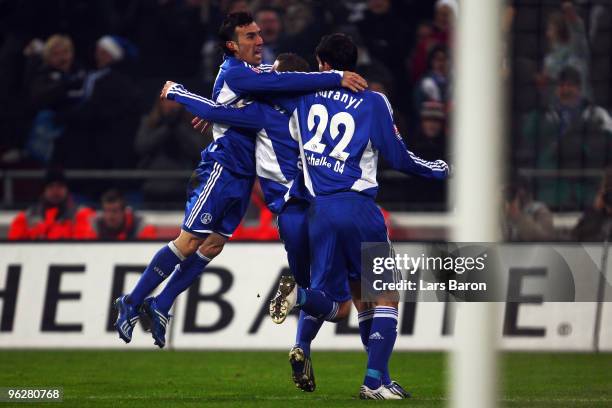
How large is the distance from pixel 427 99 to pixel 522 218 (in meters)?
2.25

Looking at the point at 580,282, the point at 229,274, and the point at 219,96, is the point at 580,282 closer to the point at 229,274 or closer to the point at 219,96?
the point at 229,274

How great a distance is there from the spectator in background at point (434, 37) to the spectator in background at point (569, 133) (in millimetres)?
1445

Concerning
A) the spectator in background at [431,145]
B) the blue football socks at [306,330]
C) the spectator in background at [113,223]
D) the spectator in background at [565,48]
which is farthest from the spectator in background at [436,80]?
the blue football socks at [306,330]

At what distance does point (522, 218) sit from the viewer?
40.3 ft

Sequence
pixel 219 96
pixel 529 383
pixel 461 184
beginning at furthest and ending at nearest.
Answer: pixel 529 383 < pixel 219 96 < pixel 461 184

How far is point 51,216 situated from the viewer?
12789 mm

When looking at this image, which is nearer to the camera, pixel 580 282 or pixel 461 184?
pixel 461 184

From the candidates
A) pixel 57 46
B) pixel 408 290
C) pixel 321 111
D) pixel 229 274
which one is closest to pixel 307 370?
pixel 321 111

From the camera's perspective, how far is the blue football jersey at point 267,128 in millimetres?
7793

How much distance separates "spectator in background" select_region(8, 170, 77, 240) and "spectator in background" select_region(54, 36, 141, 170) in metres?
1.15

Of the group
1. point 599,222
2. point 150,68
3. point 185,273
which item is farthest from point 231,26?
point 150,68

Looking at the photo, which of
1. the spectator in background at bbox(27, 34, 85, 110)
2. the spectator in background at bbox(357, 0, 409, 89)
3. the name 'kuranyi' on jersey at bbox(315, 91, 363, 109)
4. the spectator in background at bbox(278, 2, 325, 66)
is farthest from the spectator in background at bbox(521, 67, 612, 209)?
the name 'kuranyi' on jersey at bbox(315, 91, 363, 109)

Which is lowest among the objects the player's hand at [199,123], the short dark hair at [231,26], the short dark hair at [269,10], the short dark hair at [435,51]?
the player's hand at [199,123]

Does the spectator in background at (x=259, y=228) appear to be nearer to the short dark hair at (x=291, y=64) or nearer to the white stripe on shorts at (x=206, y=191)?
the white stripe on shorts at (x=206, y=191)
